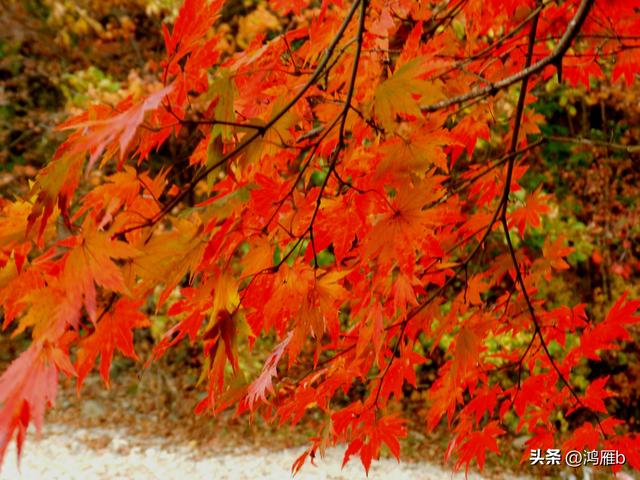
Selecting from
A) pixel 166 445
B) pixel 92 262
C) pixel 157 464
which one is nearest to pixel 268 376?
pixel 92 262

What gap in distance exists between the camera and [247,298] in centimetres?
111

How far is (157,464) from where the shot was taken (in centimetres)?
407

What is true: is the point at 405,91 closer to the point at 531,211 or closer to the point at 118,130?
the point at 118,130

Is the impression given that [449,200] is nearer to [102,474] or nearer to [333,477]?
[333,477]

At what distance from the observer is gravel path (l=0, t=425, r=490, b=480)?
386 cm

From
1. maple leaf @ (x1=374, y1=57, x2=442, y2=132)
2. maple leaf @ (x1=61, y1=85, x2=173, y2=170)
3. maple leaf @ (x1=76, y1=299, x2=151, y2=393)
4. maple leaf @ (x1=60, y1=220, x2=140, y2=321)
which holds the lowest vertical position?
maple leaf @ (x1=76, y1=299, x2=151, y2=393)

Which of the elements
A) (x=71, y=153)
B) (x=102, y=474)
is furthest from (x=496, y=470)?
(x=71, y=153)

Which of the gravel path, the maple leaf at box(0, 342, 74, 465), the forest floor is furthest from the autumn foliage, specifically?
the gravel path

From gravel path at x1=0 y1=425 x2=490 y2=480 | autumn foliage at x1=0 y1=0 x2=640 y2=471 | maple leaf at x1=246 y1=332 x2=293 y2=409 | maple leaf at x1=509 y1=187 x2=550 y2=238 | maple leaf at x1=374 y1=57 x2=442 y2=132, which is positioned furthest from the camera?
gravel path at x1=0 y1=425 x2=490 y2=480

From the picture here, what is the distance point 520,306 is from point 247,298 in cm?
95

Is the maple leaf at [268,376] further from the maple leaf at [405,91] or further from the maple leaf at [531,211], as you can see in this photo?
the maple leaf at [531,211]

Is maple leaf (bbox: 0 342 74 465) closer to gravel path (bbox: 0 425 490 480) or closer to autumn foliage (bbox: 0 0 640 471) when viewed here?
autumn foliage (bbox: 0 0 640 471)

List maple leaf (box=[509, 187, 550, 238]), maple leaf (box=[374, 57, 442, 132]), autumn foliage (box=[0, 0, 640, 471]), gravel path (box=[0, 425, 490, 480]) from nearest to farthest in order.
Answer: autumn foliage (box=[0, 0, 640, 471]) → maple leaf (box=[374, 57, 442, 132]) → maple leaf (box=[509, 187, 550, 238]) → gravel path (box=[0, 425, 490, 480])

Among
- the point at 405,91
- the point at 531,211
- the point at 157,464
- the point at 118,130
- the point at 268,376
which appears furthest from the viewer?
the point at 157,464
